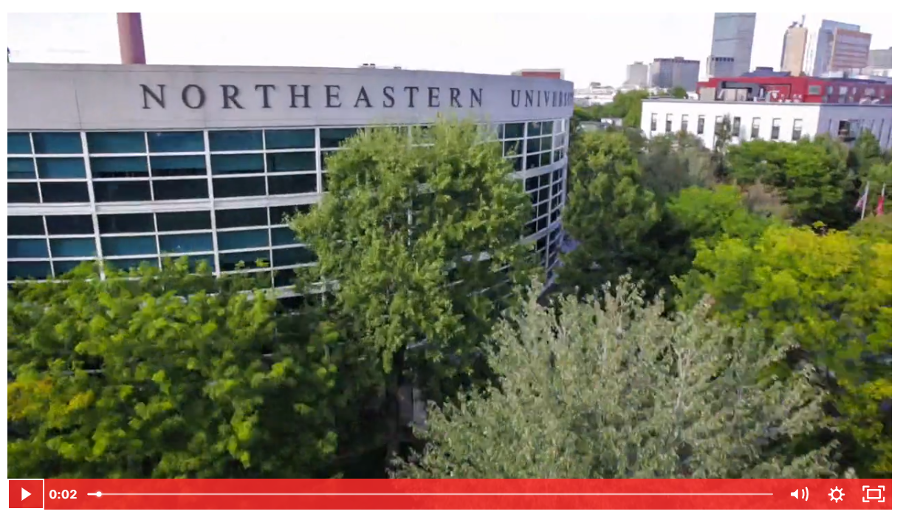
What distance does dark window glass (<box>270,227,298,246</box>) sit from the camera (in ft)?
40.9

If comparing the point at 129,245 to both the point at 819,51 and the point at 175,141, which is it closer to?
the point at 175,141

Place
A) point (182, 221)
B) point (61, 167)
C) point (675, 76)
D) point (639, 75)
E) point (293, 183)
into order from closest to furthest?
point (61, 167) < point (182, 221) < point (293, 183) < point (675, 76) < point (639, 75)

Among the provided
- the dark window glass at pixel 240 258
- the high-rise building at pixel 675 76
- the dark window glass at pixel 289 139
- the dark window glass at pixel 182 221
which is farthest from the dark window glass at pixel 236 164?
the high-rise building at pixel 675 76

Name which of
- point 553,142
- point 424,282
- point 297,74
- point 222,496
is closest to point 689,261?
point 553,142

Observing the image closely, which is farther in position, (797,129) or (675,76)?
(675,76)

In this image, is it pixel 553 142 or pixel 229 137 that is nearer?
Result: pixel 229 137

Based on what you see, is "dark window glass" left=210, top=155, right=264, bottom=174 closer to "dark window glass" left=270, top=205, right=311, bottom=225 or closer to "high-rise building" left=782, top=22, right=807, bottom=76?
"dark window glass" left=270, top=205, right=311, bottom=225

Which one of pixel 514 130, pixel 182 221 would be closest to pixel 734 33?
pixel 514 130

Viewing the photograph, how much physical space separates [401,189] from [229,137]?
13.3 ft

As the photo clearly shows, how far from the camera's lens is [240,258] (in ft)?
40.7

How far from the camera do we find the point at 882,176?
26.6 m

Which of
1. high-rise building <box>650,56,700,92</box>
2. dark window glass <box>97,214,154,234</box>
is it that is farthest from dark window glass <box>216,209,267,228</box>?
high-rise building <box>650,56,700,92</box>

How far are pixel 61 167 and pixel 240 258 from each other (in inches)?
135

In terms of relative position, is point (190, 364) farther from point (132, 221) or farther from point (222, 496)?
point (132, 221)
